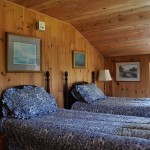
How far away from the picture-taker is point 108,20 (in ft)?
11.4

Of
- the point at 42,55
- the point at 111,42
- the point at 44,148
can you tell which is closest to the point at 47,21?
the point at 42,55

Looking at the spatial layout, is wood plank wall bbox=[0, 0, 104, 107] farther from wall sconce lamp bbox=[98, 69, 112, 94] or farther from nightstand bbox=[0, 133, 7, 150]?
nightstand bbox=[0, 133, 7, 150]

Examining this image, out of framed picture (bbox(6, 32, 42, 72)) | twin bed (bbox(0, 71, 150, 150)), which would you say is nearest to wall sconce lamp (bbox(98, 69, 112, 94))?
framed picture (bbox(6, 32, 42, 72))

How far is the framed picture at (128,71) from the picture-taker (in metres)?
4.68

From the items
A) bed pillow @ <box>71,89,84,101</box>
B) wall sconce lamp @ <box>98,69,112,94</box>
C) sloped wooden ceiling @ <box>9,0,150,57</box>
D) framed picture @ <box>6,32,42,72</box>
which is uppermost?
sloped wooden ceiling @ <box>9,0,150,57</box>

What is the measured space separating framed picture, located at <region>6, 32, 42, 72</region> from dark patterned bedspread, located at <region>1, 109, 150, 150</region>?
0.83m

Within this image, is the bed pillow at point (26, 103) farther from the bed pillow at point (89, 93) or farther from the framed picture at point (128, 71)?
the framed picture at point (128, 71)

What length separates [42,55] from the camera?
326cm

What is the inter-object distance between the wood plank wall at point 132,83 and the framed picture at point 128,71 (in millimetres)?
88

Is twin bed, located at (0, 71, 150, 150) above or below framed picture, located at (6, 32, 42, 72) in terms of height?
below

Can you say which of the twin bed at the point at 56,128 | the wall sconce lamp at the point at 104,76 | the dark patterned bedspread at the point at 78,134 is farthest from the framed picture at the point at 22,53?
the wall sconce lamp at the point at 104,76

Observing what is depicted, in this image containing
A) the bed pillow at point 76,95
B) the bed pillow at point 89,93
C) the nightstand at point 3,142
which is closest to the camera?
the nightstand at point 3,142

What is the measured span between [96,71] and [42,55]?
1.82m

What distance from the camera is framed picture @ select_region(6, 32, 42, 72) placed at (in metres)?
2.74
